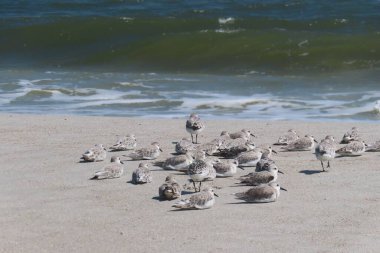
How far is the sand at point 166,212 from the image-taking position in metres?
8.53

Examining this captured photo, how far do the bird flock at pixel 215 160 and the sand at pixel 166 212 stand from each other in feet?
0.40

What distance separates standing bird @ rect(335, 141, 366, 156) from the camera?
12.6 metres

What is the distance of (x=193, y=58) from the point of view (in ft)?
92.5

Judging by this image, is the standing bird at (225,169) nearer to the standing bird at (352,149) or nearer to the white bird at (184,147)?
the white bird at (184,147)

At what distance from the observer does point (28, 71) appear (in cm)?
2627

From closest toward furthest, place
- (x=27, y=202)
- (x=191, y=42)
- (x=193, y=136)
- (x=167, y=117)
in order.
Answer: (x=27, y=202) < (x=193, y=136) < (x=167, y=117) < (x=191, y=42)

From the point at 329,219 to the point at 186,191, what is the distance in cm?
203

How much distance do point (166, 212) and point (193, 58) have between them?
18.7 m

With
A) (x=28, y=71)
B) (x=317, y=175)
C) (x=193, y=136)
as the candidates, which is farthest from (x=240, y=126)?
(x=28, y=71)

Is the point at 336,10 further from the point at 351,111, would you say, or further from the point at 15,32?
the point at 351,111

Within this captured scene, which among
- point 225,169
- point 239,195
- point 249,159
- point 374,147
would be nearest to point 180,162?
point 225,169

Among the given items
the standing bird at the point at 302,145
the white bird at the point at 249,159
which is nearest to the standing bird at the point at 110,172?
the white bird at the point at 249,159

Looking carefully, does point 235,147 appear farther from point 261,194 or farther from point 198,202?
point 198,202

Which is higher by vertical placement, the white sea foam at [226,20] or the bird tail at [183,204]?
the white sea foam at [226,20]
